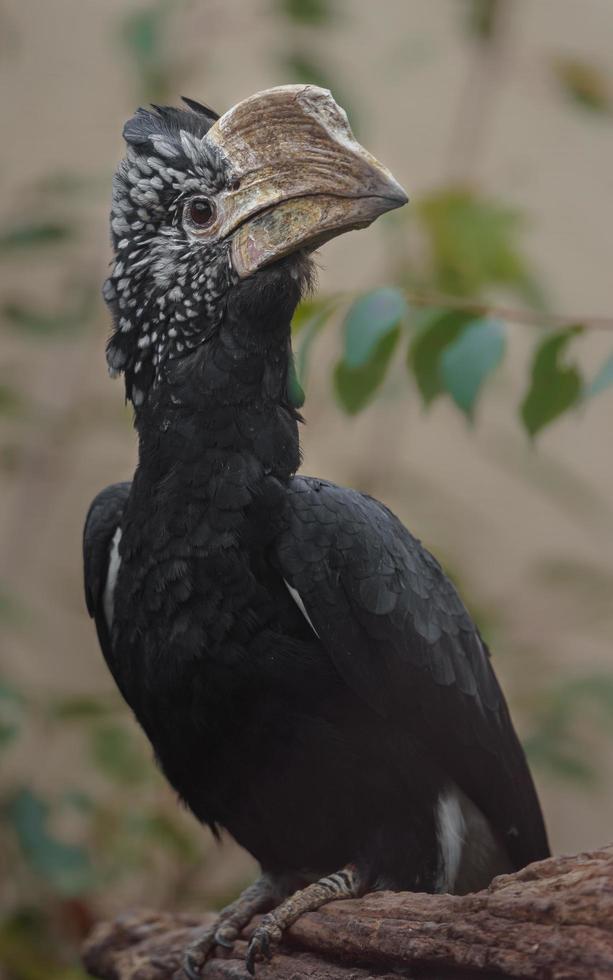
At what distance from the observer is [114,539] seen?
9.57 feet

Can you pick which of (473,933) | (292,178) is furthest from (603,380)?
(473,933)

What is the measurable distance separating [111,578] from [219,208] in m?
0.89

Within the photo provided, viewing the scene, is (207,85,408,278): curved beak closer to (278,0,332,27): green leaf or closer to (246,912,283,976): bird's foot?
(246,912,283,976): bird's foot

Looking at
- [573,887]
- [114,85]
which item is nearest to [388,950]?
[573,887]

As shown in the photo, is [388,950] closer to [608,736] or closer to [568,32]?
[608,736]

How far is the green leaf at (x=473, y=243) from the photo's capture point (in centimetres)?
432

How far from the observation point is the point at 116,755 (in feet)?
15.2

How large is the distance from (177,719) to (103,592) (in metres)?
0.50

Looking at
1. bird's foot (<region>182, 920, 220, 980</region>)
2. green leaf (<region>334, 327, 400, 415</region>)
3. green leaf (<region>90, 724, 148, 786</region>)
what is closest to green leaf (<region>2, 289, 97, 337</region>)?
green leaf (<region>90, 724, 148, 786</region>)

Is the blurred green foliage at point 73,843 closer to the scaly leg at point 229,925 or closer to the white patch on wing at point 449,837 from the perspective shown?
the scaly leg at point 229,925

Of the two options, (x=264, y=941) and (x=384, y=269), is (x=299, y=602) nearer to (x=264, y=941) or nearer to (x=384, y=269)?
(x=264, y=941)

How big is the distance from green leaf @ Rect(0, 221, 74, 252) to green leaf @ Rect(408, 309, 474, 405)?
210 centimetres

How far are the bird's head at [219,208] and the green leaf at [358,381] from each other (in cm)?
30

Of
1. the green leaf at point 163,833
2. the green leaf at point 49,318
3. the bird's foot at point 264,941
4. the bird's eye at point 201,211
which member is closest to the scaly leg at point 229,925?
the bird's foot at point 264,941
